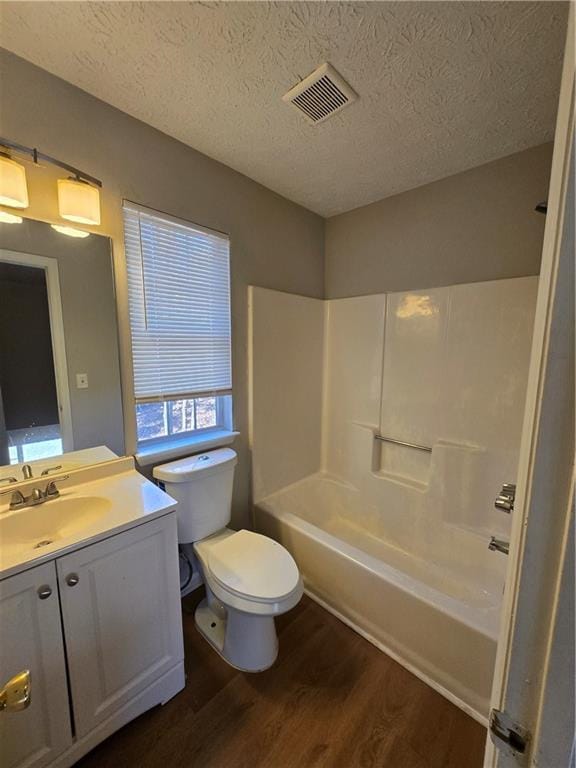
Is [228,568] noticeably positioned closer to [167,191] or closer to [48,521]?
[48,521]

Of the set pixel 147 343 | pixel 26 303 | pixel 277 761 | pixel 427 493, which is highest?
pixel 26 303

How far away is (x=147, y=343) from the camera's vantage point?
155cm

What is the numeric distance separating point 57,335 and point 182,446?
767 millimetres

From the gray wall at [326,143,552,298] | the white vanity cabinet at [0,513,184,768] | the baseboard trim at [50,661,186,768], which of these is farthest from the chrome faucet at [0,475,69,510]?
the gray wall at [326,143,552,298]

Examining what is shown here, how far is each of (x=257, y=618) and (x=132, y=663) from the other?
0.51 m

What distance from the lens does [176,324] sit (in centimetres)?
166

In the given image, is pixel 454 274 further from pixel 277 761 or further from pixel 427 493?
pixel 277 761

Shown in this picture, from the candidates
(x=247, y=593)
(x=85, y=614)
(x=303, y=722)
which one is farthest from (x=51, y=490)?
(x=303, y=722)

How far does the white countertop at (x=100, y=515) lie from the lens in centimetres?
94

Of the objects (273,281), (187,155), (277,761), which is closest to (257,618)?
(277,761)

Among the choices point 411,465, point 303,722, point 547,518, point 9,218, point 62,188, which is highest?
point 62,188

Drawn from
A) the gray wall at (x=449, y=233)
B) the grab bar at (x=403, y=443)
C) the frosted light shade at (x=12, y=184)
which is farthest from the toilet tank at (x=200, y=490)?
the gray wall at (x=449, y=233)

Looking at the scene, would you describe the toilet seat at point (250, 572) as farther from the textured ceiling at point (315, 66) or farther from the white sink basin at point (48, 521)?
the textured ceiling at point (315, 66)

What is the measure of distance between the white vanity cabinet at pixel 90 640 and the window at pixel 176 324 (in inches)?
25.9
